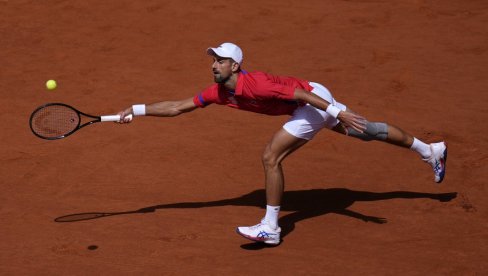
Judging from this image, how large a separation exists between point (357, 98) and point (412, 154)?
1767 millimetres

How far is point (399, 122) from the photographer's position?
486 inches

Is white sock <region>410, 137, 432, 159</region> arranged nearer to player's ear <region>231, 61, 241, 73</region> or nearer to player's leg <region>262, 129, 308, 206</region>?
player's leg <region>262, 129, 308, 206</region>

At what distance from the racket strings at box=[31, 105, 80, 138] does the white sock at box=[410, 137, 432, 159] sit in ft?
12.1

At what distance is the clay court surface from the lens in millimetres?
9344

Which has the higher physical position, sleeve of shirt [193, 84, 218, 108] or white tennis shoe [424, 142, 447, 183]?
sleeve of shirt [193, 84, 218, 108]

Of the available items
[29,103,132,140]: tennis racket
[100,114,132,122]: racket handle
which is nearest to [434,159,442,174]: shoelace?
[100,114,132,122]: racket handle

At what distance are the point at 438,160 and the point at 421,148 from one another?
0.26m

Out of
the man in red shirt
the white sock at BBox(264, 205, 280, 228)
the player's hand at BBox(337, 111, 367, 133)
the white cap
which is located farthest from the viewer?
the white sock at BBox(264, 205, 280, 228)

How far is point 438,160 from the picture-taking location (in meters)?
10.3

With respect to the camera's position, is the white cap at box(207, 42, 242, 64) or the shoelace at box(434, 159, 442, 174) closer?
the white cap at box(207, 42, 242, 64)

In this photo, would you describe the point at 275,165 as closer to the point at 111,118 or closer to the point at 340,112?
the point at 340,112

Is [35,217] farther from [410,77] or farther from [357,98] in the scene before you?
[410,77]

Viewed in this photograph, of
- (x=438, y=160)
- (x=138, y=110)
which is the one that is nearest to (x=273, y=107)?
(x=138, y=110)

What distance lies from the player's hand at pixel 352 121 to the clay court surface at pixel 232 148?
1277 millimetres
